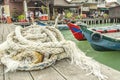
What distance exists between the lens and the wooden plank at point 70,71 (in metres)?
2.05

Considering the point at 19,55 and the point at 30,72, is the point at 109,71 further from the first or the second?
the point at 19,55

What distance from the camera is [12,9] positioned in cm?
2341

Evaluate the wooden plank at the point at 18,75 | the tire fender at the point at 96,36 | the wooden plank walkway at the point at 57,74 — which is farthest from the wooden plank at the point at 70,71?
the tire fender at the point at 96,36

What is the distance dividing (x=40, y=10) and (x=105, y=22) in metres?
8.64

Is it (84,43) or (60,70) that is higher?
(60,70)

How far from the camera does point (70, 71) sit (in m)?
2.26

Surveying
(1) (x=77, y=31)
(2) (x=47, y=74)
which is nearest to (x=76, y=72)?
(2) (x=47, y=74)

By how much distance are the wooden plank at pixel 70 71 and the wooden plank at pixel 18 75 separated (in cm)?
34

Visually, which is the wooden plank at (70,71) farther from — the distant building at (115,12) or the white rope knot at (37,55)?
the distant building at (115,12)

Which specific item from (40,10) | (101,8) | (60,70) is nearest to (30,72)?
(60,70)

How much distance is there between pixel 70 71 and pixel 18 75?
549 millimetres

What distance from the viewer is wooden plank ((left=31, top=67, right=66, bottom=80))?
2117 mm

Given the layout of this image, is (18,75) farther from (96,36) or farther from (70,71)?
(96,36)

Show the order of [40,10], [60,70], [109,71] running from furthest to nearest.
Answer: [40,10] → [60,70] → [109,71]
